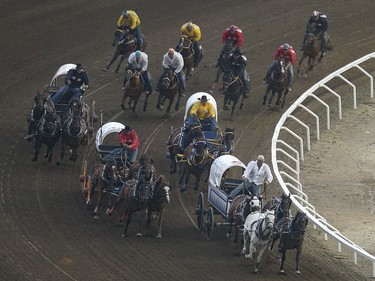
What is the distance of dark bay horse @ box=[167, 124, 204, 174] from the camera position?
35.2 meters

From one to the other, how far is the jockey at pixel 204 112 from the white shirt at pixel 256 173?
153 inches

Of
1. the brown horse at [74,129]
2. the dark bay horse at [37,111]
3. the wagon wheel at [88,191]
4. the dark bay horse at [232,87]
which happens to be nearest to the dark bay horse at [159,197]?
the wagon wheel at [88,191]

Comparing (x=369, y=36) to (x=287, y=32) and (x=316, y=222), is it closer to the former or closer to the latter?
(x=287, y=32)

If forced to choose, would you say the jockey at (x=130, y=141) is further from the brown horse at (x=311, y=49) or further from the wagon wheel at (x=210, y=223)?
the brown horse at (x=311, y=49)

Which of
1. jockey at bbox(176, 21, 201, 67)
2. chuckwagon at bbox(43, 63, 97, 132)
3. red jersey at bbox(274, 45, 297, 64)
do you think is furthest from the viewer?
jockey at bbox(176, 21, 201, 67)

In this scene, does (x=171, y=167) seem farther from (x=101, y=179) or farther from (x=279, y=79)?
(x=279, y=79)

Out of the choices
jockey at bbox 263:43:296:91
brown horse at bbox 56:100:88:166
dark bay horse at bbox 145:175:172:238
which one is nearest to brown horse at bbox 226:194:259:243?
dark bay horse at bbox 145:175:172:238

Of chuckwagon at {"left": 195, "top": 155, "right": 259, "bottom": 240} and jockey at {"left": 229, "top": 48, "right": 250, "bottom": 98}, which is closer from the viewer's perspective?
chuckwagon at {"left": 195, "top": 155, "right": 259, "bottom": 240}

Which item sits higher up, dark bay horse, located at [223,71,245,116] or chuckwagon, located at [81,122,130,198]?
dark bay horse, located at [223,71,245,116]

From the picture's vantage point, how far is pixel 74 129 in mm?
35281

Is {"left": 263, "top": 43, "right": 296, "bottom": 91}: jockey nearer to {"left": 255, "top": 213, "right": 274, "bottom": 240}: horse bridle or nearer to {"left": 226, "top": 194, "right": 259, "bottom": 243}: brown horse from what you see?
{"left": 226, "top": 194, "right": 259, "bottom": 243}: brown horse

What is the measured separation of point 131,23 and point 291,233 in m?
12.9

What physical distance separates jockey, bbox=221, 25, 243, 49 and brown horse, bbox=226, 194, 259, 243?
9.74 metres

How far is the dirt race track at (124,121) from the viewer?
31172mm
